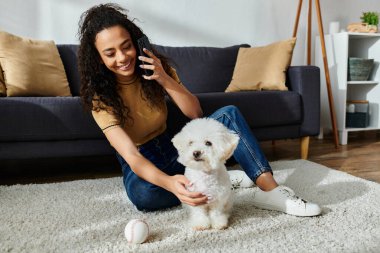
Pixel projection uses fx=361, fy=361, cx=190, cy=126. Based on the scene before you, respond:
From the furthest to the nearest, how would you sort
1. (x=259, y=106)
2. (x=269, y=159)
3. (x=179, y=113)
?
(x=269, y=159)
(x=259, y=106)
(x=179, y=113)

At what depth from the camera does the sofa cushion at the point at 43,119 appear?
1861 mm

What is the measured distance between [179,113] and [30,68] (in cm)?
101

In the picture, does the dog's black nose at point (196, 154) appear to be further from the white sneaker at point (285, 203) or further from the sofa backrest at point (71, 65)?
the sofa backrest at point (71, 65)

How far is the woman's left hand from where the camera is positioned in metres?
1.31

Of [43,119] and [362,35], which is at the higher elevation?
[362,35]

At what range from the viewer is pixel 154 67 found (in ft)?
4.37

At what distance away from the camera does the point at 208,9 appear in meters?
3.17

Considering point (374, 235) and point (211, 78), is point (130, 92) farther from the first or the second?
point (211, 78)

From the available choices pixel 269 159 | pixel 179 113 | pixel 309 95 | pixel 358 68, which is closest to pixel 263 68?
pixel 309 95

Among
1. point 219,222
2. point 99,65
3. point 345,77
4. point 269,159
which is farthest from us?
point 345,77

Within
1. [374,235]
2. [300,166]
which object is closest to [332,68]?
[300,166]

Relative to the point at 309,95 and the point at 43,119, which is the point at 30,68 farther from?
the point at 309,95

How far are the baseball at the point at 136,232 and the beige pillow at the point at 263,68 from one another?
1583mm

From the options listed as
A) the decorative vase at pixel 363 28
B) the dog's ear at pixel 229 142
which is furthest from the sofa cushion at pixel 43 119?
the decorative vase at pixel 363 28
